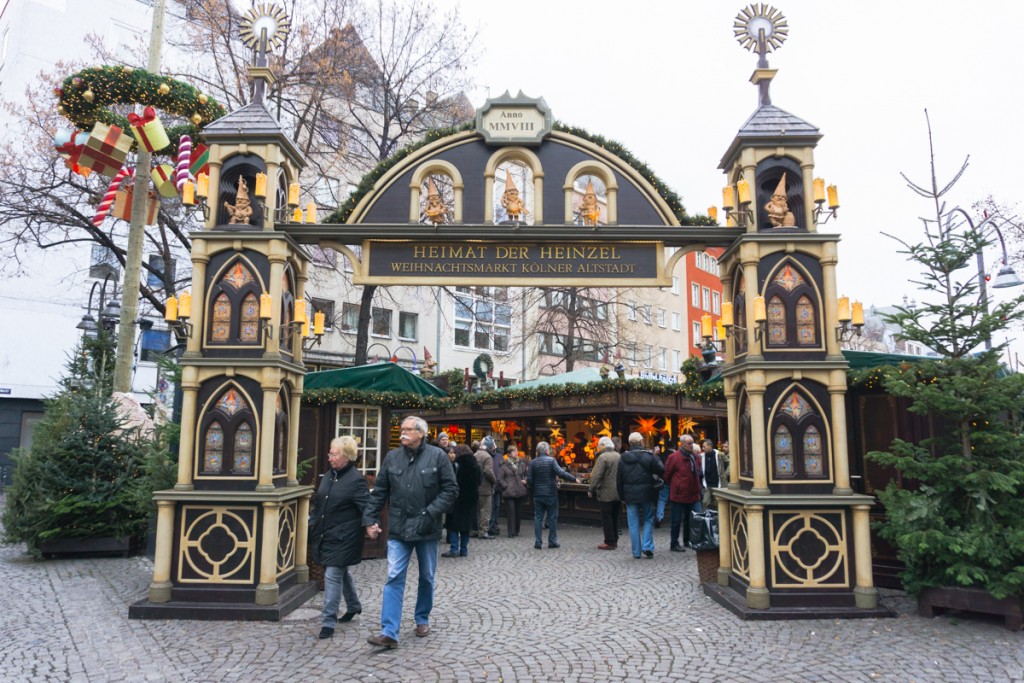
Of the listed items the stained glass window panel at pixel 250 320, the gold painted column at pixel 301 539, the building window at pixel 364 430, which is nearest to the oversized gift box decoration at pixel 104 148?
the building window at pixel 364 430

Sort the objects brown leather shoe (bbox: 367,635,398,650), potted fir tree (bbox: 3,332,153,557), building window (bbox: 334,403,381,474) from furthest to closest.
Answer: building window (bbox: 334,403,381,474) < potted fir tree (bbox: 3,332,153,557) < brown leather shoe (bbox: 367,635,398,650)

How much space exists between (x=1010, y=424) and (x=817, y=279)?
2534 millimetres

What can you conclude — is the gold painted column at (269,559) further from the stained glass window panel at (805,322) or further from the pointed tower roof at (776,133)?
the pointed tower roof at (776,133)

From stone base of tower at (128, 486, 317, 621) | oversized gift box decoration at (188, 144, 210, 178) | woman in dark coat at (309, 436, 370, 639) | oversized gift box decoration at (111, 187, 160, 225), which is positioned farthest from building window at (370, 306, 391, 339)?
woman in dark coat at (309, 436, 370, 639)

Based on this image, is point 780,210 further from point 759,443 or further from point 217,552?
point 217,552

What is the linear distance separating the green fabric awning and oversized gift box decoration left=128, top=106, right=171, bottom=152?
526cm

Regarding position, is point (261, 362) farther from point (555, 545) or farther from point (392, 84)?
point (392, 84)

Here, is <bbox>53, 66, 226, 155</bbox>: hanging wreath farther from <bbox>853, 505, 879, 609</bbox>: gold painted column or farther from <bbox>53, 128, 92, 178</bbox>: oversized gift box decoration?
<bbox>853, 505, 879, 609</bbox>: gold painted column

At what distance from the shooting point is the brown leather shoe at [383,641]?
5953 millimetres

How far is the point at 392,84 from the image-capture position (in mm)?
21688

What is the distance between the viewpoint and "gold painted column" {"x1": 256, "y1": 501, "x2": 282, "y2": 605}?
23.4 ft

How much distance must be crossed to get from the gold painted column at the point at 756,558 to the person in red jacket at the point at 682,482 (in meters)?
4.14

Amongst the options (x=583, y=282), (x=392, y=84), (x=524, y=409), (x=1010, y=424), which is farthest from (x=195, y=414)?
(x=392, y=84)

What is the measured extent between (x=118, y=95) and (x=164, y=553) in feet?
30.2
